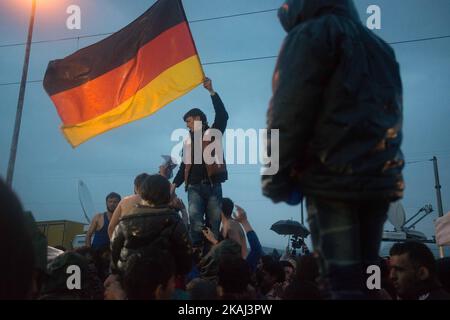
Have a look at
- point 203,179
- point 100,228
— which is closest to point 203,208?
point 203,179

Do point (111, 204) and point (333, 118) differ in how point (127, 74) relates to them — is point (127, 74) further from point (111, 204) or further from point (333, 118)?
point (333, 118)

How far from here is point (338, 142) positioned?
2.08m

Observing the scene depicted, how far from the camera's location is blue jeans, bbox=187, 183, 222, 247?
561cm

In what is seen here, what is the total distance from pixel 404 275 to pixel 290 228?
1428 centimetres

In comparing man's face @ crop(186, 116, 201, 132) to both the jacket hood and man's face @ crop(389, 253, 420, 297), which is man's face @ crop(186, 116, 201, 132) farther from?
the jacket hood

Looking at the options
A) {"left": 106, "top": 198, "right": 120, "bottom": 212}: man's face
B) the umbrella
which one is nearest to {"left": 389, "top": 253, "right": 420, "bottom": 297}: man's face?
{"left": 106, "top": 198, "right": 120, "bottom": 212}: man's face

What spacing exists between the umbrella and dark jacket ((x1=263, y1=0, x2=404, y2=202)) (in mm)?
15641

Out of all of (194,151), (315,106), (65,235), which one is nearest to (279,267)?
(194,151)

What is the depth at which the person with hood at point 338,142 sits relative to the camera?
2041mm

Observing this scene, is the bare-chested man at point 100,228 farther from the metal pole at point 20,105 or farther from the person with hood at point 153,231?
the metal pole at point 20,105

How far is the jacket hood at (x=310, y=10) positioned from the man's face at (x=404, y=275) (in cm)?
214

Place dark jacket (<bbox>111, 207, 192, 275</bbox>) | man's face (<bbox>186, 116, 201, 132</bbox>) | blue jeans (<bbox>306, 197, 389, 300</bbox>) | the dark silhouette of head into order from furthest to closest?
1. man's face (<bbox>186, 116, 201, 132</bbox>)
2. the dark silhouette of head
3. dark jacket (<bbox>111, 207, 192, 275</bbox>)
4. blue jeans (<bbox>306, 197, 389, 300</bbox>)

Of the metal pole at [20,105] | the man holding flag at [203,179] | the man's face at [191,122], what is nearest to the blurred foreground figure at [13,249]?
the man holding flag at [203,179]
